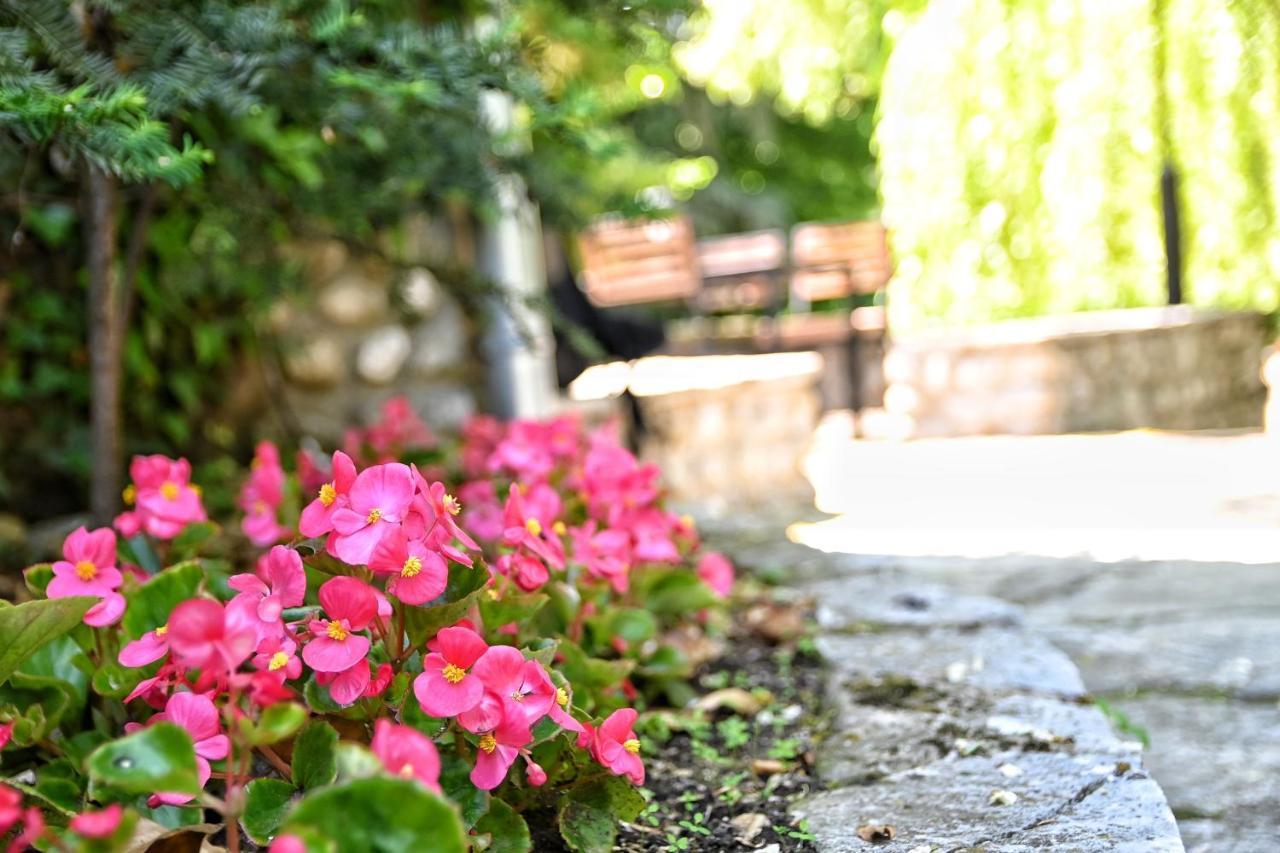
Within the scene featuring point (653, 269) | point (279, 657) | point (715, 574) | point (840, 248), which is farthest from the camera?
point (840, 248)

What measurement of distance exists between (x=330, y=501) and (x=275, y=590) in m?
0.09

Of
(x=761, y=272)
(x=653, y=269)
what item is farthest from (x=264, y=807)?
(x=761, y=272)

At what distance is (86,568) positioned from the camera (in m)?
1.29

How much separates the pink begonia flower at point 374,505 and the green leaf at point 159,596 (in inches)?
15.4

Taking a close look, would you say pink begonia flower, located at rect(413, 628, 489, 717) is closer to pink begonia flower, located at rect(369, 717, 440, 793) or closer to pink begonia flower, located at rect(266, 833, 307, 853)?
pink begonia flower, located at rect(369, 717, 440, 793)

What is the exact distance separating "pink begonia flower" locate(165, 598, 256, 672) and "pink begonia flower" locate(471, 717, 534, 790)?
26 centimetres

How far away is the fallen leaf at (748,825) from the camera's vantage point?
4.45 ft

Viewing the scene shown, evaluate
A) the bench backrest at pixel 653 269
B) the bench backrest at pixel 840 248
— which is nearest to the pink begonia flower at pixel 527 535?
the bench backrest at pixel 653 269

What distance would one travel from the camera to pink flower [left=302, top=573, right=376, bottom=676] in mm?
1043

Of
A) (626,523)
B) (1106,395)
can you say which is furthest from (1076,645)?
(1106,395)

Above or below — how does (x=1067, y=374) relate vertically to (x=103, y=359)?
below

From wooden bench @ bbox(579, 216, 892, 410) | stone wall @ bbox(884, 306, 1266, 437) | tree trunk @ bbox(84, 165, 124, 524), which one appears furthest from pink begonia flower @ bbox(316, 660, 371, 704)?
stone wall @ bbox(884, 306, 1266, 437)

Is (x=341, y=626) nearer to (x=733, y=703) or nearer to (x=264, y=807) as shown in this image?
(x=264, y=807)

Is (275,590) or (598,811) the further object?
(598,811)
